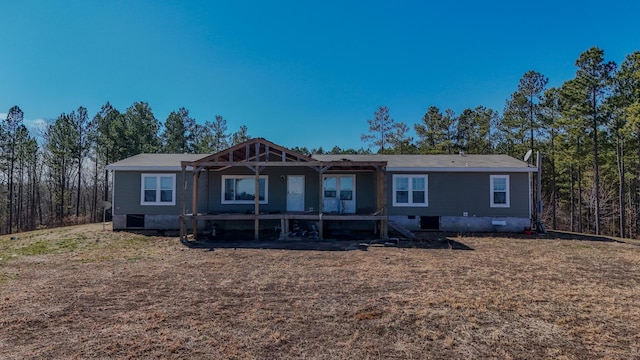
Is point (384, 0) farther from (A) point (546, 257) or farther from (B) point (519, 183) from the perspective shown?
(A) point (546, 257)

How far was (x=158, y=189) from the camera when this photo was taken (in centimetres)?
1434

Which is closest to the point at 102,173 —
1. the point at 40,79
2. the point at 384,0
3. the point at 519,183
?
the point at 40,79

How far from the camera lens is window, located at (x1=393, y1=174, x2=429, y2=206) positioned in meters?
14.4

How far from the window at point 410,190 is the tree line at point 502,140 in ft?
33.1

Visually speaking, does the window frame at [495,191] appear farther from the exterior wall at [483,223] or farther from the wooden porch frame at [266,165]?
the wooden porch frame at [266,165]

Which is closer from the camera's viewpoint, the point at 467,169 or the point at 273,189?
the point at 467,169

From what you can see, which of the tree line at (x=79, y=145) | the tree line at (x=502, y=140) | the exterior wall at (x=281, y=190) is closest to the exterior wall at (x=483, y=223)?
→ the exterior wall at (x=281, y=190)

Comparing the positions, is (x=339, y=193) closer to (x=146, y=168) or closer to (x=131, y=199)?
(x=146, y=168)

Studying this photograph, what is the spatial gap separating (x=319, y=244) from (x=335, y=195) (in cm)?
375

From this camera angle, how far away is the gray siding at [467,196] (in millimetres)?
14195

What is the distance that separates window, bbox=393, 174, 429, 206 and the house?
4 centimetres

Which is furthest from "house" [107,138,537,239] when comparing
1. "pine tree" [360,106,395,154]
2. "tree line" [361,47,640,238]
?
"pine tree" [360,106,395,154]

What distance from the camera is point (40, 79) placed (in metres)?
19.0

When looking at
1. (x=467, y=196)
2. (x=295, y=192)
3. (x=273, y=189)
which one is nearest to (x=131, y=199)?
(x=273, y=189)
